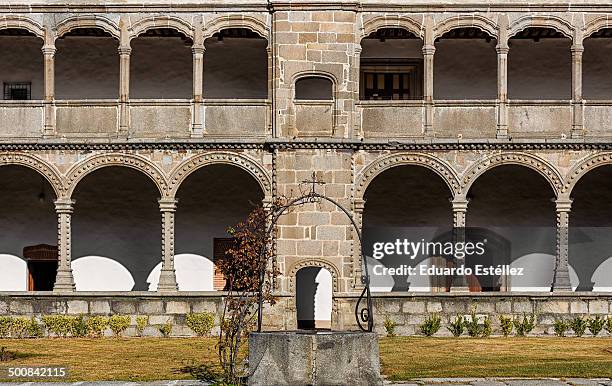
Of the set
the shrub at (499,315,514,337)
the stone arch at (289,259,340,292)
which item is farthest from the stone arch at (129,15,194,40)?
the shrub at (499,315,514,337)

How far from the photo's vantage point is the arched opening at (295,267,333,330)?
1179 inches

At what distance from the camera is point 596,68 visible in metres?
29.9

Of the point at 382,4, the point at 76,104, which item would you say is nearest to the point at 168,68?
the point at 76,104

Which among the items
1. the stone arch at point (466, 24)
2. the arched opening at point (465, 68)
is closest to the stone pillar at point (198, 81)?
the stone arch at point (466, 24)

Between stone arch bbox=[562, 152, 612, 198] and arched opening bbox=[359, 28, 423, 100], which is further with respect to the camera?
arched opening bbox=[359, 28, 423, 100]

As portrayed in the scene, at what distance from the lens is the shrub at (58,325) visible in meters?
26.4

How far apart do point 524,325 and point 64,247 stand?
10.9 metres

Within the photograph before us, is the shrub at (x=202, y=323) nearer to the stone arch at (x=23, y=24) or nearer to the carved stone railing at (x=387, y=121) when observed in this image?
the carved stone railing at (x=387, y=121)

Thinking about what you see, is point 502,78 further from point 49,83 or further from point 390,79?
point 49,83

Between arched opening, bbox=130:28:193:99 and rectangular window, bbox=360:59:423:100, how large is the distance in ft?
14.9

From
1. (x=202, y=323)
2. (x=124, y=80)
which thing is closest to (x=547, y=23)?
(x=124, y=80)

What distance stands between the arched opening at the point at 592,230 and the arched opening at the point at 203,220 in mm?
8412

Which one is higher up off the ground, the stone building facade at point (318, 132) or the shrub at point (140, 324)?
the stone building facade at point (318, 132)

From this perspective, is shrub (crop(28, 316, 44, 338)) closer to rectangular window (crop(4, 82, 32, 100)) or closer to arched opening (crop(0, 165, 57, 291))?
arched opening (crop(0, 165, 57, 291))
